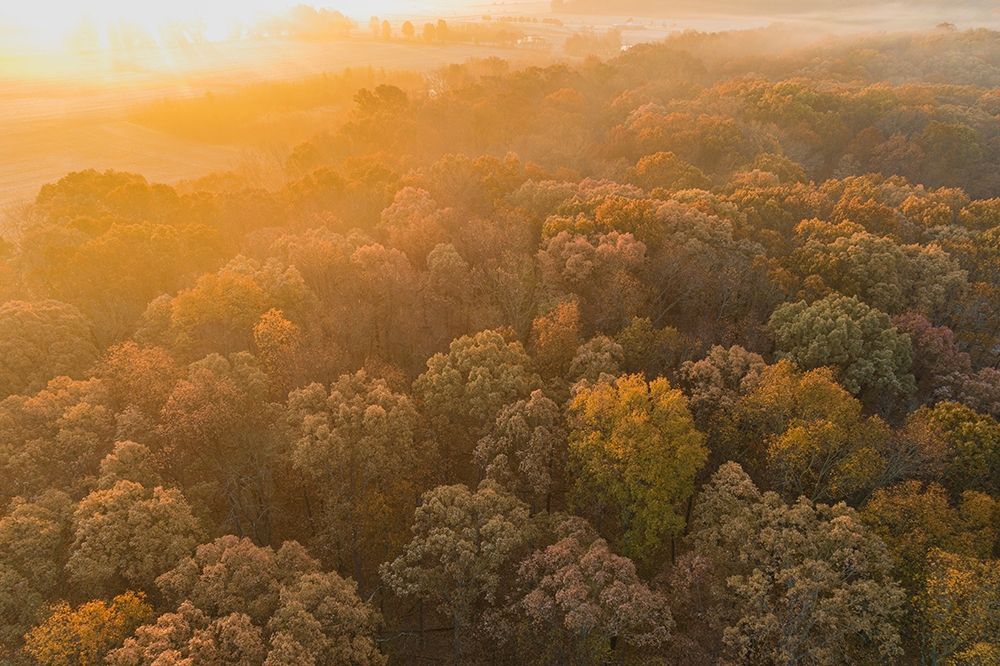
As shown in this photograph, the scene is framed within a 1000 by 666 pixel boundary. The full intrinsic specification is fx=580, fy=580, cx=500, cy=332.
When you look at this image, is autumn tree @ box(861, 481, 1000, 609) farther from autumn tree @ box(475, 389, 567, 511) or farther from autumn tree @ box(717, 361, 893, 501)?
autumn tree @ box(475, 389, 567, 511)

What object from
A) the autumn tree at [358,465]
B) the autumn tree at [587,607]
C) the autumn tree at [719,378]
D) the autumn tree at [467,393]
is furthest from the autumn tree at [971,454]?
the autumn tree at [358,465]

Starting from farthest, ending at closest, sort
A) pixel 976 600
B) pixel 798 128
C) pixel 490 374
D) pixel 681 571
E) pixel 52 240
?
1. pixel 798 128
2. pixel 52 240
3. pixel 490 374
4. pixel 681 571
5. pixel 976 600

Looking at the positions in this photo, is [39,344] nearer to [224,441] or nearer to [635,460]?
[224,441]

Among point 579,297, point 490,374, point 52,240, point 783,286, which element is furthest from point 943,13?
point 52,240

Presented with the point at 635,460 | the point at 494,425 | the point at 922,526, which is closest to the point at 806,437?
the point at 922,526

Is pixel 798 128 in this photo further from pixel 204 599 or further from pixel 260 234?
pixel 204 599

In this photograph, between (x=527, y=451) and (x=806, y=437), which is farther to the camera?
(x=527, y=451)

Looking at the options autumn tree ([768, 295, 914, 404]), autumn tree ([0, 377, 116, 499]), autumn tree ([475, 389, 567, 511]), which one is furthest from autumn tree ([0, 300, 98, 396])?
autumn tree ([768, 295, 914, 404])
